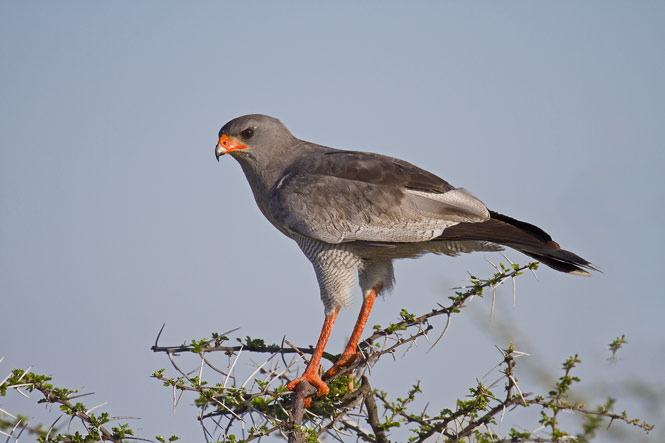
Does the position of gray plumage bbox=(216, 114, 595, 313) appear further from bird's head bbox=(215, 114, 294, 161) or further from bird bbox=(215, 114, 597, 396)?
bird's head bbox=(215, 114, 294, 161)

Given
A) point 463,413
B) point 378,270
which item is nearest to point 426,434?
point 463,413

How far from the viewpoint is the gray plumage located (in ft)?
17.5

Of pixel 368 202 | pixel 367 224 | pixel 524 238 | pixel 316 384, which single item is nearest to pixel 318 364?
pixel 316 384

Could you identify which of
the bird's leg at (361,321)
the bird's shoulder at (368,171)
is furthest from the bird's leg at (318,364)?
the bird's shoulder at (368,171)

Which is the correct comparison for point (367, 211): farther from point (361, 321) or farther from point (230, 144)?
point (230, 144)

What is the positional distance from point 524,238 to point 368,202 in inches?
49.0

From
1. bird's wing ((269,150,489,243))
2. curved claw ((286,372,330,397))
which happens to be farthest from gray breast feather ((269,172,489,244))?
curved claw ((286,372,330,397))

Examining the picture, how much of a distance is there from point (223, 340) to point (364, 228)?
1.51 m

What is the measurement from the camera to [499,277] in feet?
13.7

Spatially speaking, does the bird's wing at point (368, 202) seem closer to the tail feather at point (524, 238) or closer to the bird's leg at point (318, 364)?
the tail feather at point (524, 238)

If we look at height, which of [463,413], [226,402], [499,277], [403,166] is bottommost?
[226,402]

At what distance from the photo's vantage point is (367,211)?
563 cm

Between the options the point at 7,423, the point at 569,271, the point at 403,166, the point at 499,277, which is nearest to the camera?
the point at 7,423

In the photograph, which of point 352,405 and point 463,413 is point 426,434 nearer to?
point 463,413
